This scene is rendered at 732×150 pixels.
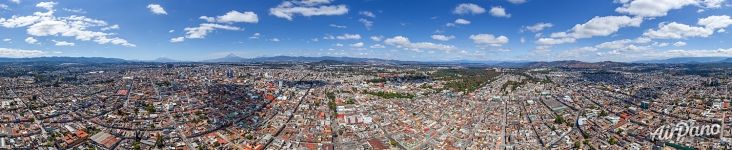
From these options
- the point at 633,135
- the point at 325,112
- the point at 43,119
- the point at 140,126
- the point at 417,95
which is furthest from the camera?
the point at 417,95

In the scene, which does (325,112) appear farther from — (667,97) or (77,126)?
(667,97)

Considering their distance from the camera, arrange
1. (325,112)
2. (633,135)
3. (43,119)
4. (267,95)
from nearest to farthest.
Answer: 1. (633,135)
2. (43,119)
3. (325,112)
4. (267,95)

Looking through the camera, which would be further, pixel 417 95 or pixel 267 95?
pixel 417 95

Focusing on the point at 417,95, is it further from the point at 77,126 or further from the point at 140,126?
the point at 77,126

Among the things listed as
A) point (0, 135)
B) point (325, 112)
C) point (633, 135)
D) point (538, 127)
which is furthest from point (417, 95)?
point (0, 135)

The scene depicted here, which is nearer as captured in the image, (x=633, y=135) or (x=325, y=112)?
(x=633, y=135)

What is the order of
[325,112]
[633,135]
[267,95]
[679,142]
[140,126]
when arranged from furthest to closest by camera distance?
[267,95], [325,112], [140,126], [633,135], [679,142]

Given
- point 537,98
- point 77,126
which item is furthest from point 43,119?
point 537,98

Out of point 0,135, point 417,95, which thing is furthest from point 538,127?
point 0,135

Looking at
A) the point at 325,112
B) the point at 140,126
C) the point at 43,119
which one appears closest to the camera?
the point at 140,126
